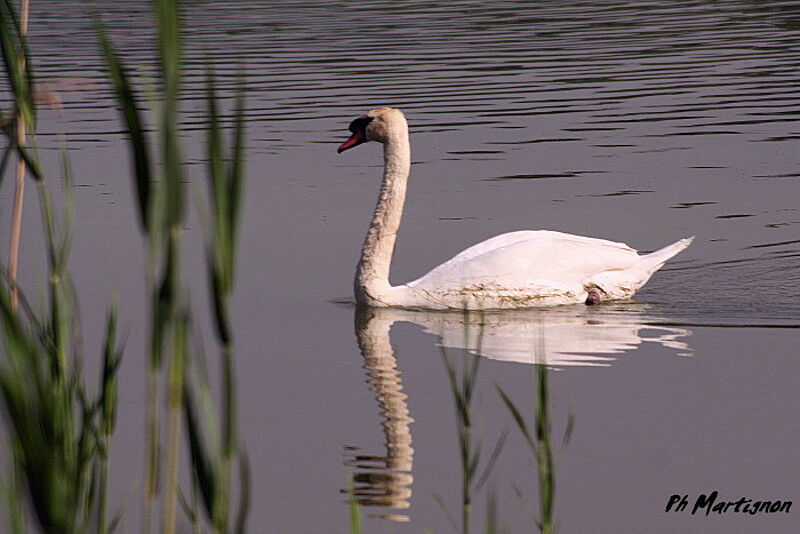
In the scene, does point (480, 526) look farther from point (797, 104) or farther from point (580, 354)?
point (797, 104)

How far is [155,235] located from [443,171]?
1018 cm

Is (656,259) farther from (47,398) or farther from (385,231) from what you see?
(47,398)

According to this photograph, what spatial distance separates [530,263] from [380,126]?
4.79ft

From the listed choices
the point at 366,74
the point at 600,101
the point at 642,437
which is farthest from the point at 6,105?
the point at 642,437

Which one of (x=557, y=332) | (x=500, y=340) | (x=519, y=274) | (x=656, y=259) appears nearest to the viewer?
(x=500, y=340)

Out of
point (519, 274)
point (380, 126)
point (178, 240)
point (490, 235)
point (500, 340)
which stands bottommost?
point (500, 340)

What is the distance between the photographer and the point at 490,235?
33.8ft

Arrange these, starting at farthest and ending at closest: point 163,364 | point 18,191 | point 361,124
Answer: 1. point 361,124
2. point 18,191
3. point 163,364

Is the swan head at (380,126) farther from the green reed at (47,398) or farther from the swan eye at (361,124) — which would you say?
the green reed at (47,398)

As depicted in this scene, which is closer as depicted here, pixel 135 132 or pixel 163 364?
pixel 135 132

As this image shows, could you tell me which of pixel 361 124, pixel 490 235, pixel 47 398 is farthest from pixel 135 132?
pixel 490 235

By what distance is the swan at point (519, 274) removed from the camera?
8.47 meters

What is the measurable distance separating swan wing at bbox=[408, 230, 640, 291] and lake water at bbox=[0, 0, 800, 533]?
209 millimetres

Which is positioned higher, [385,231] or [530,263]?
[385,231]
